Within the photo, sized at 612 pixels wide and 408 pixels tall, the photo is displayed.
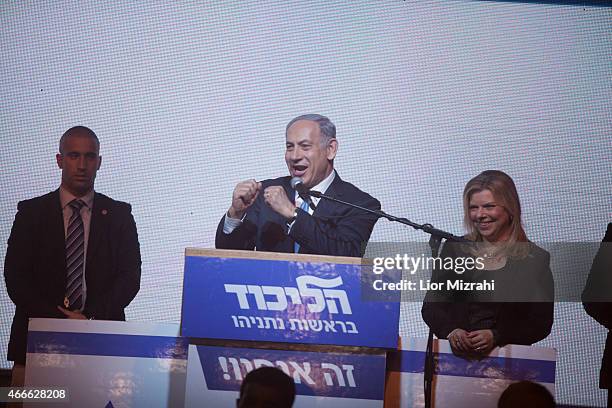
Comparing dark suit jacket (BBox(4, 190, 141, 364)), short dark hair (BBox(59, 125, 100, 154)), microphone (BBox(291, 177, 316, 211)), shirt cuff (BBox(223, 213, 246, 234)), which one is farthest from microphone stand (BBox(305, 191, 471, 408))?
short dark hair (BBox(59, 125, 100, 154))

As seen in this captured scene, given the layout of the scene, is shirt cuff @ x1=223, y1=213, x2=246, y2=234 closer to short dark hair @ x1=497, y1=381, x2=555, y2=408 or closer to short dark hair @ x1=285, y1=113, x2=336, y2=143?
short dark hair @ x1=285, y1=113, x2=336, y2=143

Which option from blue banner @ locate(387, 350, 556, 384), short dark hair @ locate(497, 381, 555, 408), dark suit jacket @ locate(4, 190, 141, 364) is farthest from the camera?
dark suit jacket @ locate(4, 190, 141, 364)

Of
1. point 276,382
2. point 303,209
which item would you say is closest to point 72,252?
point 303,209

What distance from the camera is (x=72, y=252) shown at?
4617mm

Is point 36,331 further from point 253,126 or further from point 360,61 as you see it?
point 360,61

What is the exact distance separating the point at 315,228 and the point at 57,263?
146 centimetres

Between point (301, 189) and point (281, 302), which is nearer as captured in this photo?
point (281, 302)

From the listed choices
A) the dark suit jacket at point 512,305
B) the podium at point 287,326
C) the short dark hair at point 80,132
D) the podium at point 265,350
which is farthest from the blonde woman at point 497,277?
the short dark hair at point 80,132

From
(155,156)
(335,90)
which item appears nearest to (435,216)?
(335,90)

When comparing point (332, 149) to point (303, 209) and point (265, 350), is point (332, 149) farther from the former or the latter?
point (265, 350)

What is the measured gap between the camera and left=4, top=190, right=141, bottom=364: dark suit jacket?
14.9ft

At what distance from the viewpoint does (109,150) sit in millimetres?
4672

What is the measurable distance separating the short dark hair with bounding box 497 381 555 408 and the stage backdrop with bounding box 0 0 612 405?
139 cm

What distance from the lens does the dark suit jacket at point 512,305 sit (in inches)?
174
